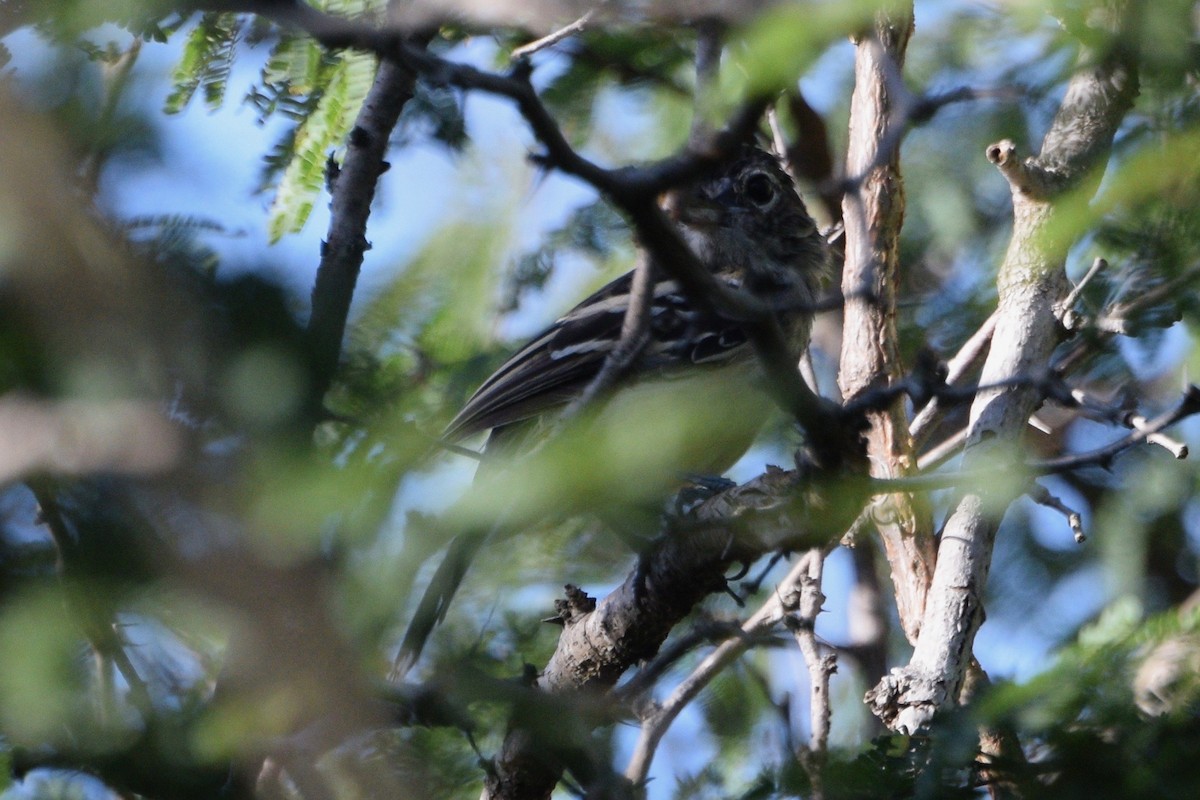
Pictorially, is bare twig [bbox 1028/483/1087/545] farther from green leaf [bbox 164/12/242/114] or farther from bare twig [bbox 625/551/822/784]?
green leaf [bbox 164/12/242/114]

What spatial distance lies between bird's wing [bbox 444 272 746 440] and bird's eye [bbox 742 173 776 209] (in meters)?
1.34

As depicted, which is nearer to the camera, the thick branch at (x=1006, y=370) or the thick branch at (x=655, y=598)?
the thick branch at (x=655, y=598)

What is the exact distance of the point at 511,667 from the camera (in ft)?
13.2

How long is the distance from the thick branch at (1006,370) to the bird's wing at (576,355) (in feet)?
3.51

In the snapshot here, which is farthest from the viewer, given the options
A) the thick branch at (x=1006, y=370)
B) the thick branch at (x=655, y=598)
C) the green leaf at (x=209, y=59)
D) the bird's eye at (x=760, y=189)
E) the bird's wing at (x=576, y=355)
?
the bird's eye at (x=760, y=189)

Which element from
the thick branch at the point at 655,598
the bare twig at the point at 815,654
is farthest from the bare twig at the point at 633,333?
the bare twig at the point at 815,654

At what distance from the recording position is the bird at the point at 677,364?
203 cm

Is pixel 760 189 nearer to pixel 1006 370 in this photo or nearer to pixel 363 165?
pixel 1006 370

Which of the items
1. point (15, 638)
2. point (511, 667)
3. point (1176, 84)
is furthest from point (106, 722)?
point (1176, 84)

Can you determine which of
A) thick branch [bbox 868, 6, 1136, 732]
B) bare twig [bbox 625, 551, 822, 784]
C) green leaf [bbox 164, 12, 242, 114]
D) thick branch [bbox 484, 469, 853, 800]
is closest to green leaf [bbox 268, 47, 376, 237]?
green leaf [bbox 164, 12, 242, 114]

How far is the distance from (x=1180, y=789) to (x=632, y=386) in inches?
71.8

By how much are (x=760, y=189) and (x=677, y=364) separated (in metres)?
1.65

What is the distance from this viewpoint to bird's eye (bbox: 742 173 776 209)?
619 centimetres

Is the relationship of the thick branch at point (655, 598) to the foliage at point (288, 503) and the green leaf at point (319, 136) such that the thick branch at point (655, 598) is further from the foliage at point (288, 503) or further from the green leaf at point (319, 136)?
the green leaf at point (319, 136)
